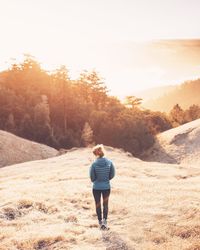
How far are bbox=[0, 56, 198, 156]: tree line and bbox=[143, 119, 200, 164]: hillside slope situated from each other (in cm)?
262

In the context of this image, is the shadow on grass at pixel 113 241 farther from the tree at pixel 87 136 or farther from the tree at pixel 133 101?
the tree at pixel 133 101

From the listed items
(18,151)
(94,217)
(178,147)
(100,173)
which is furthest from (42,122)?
(100,173)

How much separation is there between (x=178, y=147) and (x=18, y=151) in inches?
970

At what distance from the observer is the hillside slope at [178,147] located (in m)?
60.2

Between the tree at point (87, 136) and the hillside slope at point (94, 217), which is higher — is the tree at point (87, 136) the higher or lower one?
the higher one

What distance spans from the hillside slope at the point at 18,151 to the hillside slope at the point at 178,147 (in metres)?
17.6

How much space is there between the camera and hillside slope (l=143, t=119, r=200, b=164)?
2370 inches

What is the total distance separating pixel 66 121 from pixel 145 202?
57.6m

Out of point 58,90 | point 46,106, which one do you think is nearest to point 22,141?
point 46,106

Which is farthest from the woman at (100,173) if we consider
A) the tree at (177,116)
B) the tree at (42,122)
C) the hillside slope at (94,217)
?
the tree at (177,116)

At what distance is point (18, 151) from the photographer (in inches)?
2147

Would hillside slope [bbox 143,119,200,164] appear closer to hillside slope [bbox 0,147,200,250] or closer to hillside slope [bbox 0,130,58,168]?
hillside slope [bbox 0,130,58,168]

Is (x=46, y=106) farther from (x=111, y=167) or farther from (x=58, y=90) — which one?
(x=111, y=167)

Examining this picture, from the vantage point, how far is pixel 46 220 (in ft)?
57.6
